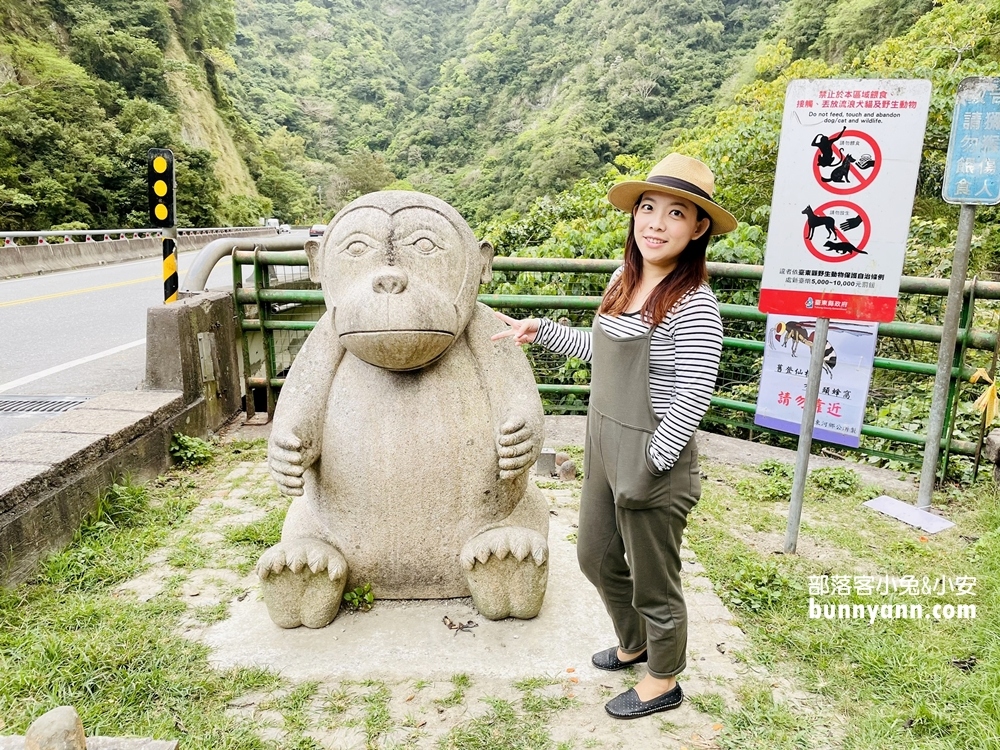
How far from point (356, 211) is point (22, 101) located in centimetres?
2306

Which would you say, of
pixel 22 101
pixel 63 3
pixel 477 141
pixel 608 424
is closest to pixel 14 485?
pixel 608 424

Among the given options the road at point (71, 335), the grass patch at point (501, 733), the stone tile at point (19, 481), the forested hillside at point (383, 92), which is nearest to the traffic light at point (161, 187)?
the road at point (71, 335)

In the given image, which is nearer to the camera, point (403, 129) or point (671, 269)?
point (671, 269)

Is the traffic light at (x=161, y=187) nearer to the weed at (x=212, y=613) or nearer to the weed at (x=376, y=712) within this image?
the weed at (x=212, y=613)

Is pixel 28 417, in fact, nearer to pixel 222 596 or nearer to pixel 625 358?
pixel 222 596

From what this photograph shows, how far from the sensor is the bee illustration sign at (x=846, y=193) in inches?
121

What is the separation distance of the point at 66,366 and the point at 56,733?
5.69 metres

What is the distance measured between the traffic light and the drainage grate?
1408mm

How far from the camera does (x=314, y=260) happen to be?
9.28 ft

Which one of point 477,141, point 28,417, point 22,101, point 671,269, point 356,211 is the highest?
point 477,141

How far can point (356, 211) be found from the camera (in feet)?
8.63

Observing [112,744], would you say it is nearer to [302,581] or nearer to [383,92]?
[302,581]

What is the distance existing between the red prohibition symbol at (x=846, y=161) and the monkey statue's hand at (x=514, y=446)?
1.83 metres

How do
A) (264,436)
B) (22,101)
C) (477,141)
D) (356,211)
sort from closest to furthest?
(356,211), (264,436), (22,101), (477,141)
